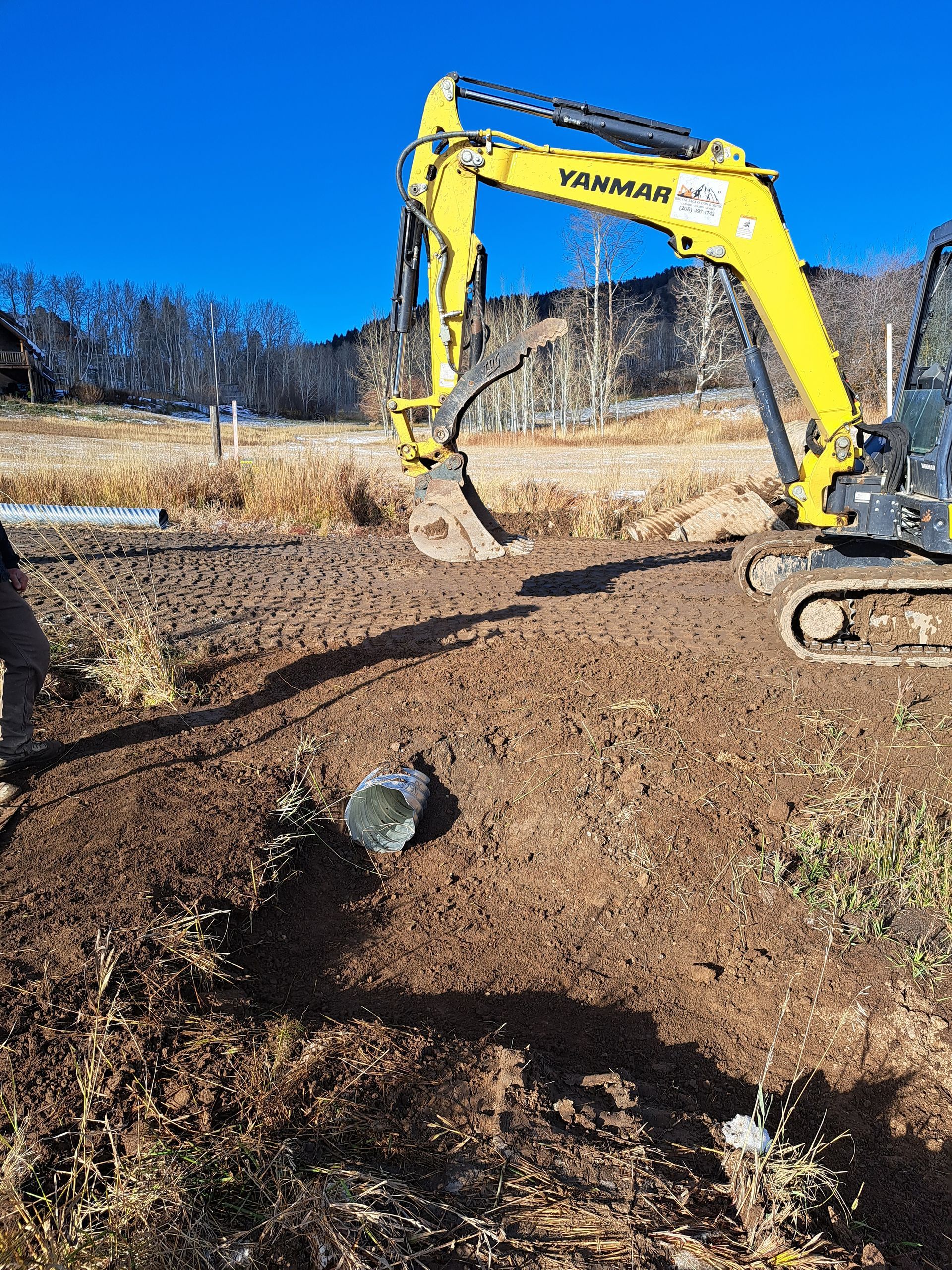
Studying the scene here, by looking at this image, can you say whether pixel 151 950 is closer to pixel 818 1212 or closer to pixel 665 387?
pixel 818 1212

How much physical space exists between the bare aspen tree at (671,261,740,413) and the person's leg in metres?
33.3

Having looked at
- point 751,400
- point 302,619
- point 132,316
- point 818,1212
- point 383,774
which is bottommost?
point 818,1212

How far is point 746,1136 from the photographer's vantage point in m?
2.29

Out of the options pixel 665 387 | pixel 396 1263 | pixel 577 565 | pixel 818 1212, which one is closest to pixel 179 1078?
pixel 396 1263

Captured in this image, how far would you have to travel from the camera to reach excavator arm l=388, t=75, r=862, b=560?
5586 millimetres

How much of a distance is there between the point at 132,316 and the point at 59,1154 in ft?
273

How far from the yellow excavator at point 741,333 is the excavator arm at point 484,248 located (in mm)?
10

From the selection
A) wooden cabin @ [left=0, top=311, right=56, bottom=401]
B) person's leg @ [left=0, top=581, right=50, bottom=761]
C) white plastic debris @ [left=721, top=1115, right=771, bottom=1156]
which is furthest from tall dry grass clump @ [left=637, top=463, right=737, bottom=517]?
wooden cabin @ [left=0, top=311, right=56, bottom=401]

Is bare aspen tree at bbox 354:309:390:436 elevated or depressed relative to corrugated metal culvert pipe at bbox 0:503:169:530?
elevated

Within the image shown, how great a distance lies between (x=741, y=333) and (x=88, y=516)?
7576 mm

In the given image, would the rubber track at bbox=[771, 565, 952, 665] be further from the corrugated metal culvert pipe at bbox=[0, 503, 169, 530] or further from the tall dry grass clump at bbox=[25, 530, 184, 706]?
the corrugated metal culvert pipe at bbox=[0, 503, 169, 530]

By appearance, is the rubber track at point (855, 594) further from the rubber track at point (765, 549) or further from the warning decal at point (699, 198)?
the warning decal at point (699, 198)

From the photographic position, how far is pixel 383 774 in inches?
166

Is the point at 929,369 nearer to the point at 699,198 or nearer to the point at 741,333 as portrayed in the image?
the point at 741,333
